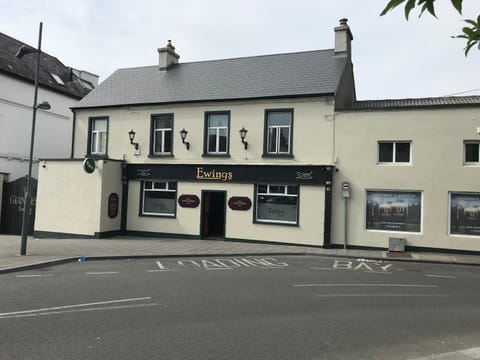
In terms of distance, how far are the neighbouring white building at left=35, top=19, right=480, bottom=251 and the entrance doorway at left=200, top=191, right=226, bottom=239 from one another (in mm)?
77

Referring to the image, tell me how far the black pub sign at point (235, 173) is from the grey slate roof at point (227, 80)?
302cm

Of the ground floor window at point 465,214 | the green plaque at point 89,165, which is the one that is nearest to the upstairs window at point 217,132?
the green plaque at point 89,165

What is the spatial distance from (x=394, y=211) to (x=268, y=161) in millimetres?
5377

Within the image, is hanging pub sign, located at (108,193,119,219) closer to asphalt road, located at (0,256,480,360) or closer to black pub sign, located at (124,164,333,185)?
black pub sign, located at (124,164,333,185)

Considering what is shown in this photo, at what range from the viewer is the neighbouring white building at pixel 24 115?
21.8m

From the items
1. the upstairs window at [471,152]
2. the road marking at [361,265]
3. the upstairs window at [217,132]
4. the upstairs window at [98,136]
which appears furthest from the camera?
the upstairs window at [98,136]

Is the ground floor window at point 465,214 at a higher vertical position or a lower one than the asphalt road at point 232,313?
higher

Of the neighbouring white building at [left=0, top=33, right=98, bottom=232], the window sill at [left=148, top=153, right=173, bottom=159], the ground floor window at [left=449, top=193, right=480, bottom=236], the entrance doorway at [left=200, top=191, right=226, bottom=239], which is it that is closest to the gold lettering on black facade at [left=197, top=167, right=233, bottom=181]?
the entrance doorway at [left=200, top=191, right=226, bottom=239]

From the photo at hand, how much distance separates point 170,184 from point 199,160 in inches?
74.1

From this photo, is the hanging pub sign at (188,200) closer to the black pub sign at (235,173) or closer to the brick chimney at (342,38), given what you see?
the black pub sign at (235,173)

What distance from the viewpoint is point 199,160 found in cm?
1789

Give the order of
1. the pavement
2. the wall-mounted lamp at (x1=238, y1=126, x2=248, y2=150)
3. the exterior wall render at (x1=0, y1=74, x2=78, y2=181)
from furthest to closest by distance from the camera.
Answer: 1. the exterior wall render at (x1=0, y1=74, x2=78, y2=181)
2. the wall-mounted lamp at (x1=238, y1=126, x2=248, y2=150)
3. the pavement

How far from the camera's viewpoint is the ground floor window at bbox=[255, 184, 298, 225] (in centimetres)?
1655

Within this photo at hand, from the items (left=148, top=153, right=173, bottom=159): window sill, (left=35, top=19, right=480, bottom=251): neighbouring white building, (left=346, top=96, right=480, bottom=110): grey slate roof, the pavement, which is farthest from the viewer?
(left=148, top=153, right=173, bottom=159): window sill
